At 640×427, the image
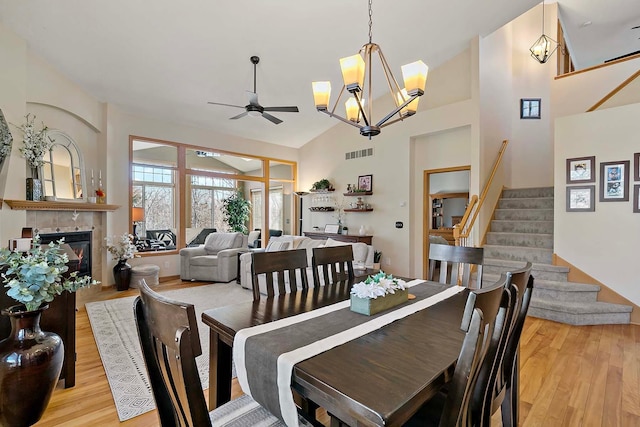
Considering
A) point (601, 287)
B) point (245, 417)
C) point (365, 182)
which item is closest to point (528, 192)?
point (601, 287)

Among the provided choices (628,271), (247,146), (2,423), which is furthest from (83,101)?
(628,271)

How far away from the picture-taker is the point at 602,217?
3967 millimetres

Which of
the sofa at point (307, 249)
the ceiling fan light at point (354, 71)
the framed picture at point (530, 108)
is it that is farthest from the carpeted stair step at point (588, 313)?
the framed picture at point (530, 108)

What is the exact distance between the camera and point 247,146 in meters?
7.12

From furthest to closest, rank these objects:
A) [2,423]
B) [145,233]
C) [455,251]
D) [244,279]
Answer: [145,233] < [244,279] < [455,251] < [2,423]

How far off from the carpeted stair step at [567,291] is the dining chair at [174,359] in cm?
414

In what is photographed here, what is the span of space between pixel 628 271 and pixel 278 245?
4766 millimetres

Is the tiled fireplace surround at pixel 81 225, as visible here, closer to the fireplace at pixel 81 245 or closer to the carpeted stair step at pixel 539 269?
the fireplace at pixel 81 245

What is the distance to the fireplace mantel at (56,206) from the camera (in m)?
3.58

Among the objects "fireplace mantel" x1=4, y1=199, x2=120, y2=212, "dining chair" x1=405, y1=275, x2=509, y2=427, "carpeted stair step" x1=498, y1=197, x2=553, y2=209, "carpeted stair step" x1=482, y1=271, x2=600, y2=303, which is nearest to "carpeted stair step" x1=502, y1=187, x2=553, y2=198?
"carpeted stair step" x1=498, y1=197, x2=553, y2=209

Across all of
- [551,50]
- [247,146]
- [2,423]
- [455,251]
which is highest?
[551,50]

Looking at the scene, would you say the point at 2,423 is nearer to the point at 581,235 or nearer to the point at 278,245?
the point at 278,245

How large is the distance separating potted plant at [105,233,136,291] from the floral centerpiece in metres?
4.84

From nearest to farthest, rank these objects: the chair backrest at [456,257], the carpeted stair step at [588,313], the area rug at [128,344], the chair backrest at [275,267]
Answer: the chair backrest at [275,267] < the area rug at [128,344] < the chair backrest at [456,257] < the carpeted stair step at [588,313]
